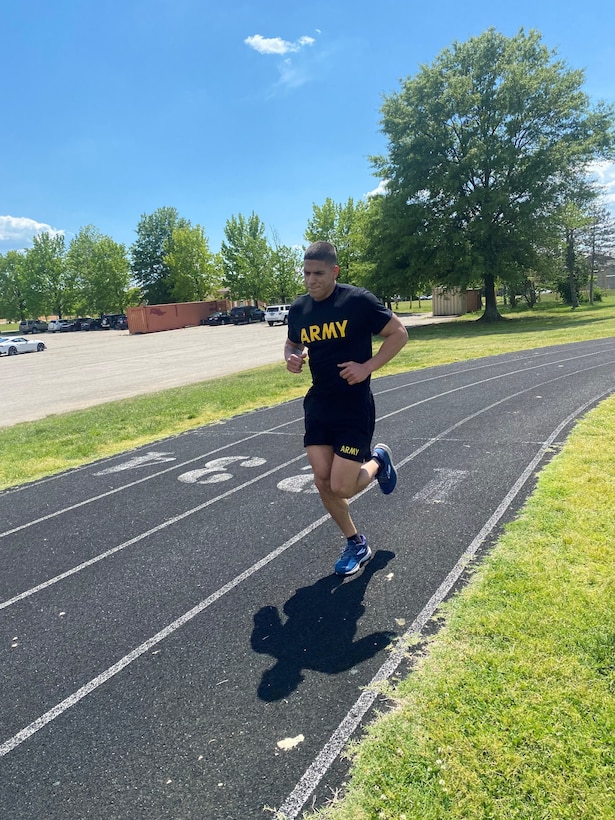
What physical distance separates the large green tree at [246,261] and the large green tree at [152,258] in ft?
37.9

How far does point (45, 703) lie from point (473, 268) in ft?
96.5

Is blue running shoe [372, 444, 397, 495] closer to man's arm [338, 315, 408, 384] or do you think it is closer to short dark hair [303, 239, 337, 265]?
man's arm [338, 315, 408, 384]

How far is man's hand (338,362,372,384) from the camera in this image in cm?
347

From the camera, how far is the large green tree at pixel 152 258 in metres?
78.7

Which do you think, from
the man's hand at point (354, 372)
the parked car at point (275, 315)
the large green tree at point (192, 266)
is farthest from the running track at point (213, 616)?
the large green tree at point (192, 266)

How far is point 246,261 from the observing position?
68938 mm

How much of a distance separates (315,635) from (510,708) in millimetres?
1140

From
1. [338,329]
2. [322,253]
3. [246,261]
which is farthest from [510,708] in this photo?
[246,261]

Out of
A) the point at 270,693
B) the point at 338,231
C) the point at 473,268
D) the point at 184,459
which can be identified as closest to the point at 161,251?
the point at 338,231

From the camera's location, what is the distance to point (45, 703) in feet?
9.34

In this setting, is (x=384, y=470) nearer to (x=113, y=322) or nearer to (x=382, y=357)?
(x=382, y=357)

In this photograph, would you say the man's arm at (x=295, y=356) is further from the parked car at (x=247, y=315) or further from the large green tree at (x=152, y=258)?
the large green tree at (x=152, y=258)

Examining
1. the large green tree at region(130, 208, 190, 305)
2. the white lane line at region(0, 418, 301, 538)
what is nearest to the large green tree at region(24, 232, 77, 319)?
the large green tree at region(130, 208, 190, 305)

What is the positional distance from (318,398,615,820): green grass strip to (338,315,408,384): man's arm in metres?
1.50
